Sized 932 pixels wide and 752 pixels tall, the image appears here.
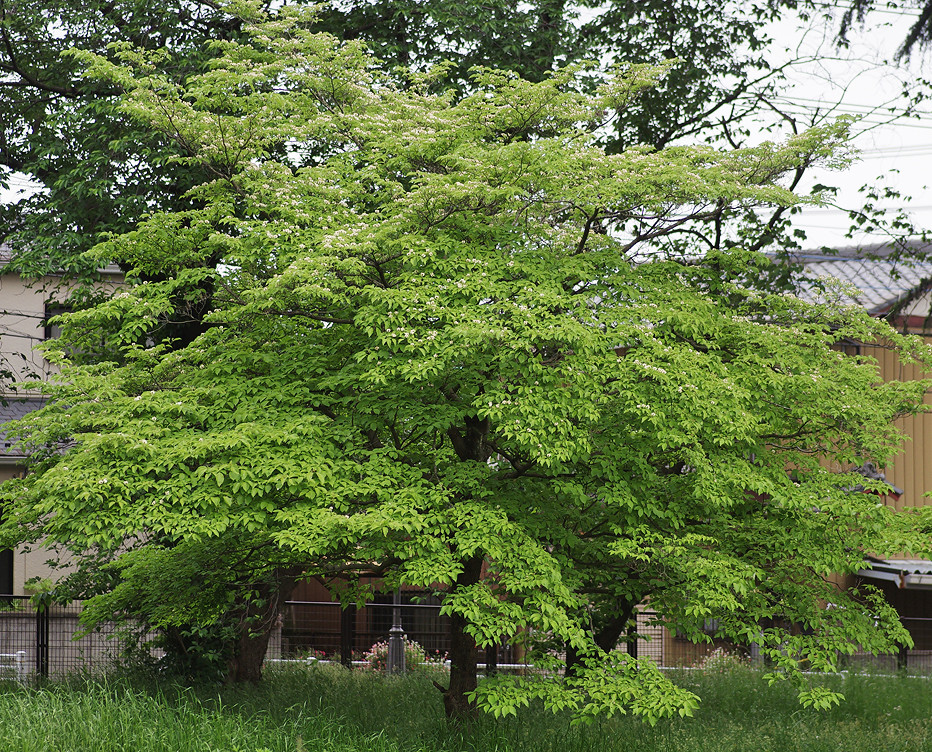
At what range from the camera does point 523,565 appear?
28.3 feet

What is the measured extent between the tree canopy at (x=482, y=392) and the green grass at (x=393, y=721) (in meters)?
1.02

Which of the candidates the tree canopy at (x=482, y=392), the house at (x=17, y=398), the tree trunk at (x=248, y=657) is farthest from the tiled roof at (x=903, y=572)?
the house at (x=17, y=398)

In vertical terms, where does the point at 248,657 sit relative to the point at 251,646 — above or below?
below

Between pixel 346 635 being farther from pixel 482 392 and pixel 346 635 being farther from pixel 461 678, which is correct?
pixel 482 392

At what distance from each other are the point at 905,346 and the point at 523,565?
5.64 m

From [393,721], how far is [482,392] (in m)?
4.49

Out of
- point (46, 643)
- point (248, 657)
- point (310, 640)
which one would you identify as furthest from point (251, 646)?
point (46, 643)

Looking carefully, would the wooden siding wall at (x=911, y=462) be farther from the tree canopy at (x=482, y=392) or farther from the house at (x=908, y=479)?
the tree canopy at (x=482, y=392)

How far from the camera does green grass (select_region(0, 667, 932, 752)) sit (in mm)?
8547

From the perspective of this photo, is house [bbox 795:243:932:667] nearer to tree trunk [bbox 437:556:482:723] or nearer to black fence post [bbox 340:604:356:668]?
black fence post [bbox 340:604:356:668]

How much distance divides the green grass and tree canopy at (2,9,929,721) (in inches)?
40.2

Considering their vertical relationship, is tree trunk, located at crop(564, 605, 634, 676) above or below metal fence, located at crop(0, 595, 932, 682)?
above

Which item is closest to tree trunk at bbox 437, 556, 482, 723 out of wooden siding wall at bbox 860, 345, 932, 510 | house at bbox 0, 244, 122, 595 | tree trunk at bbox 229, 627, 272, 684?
tree trunk at bbox 229, 627, 272, 684

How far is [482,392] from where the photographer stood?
9.48 meters
